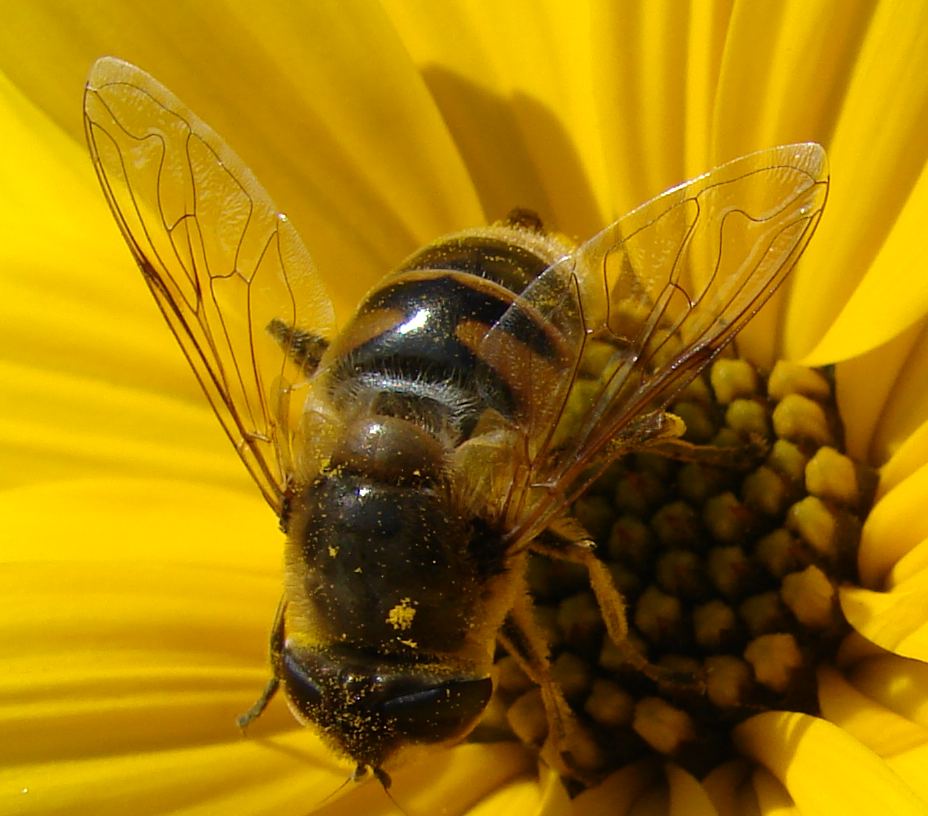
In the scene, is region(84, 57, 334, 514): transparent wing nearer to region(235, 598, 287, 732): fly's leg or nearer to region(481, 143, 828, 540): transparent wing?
region(235, 598, 287, 732): fly's leg

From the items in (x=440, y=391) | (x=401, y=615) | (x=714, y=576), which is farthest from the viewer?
(x=714, y=576)

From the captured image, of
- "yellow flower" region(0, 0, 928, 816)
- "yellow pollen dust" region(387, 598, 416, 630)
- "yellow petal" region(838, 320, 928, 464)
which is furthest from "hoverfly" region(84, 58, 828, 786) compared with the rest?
"yellow petal" region(838, 320, 928, 464)

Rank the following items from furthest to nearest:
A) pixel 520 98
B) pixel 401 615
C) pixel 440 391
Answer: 1. pixel 520 98
2. pixel 440 391
3. pixel 401 615

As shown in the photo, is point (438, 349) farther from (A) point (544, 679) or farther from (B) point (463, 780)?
(B) point (463, 780)

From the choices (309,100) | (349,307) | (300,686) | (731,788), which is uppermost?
(309,100)

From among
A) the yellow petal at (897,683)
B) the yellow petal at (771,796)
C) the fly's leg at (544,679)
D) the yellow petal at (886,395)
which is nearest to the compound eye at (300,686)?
the fly's leg at (544,679)

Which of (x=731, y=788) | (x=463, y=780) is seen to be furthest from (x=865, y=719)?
(x=463, y=780)
